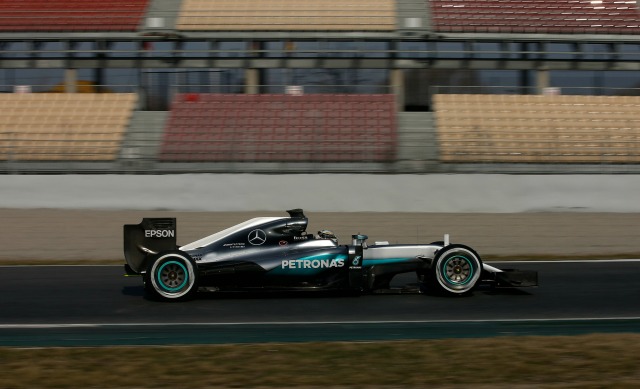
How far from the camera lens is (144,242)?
10.1 meters

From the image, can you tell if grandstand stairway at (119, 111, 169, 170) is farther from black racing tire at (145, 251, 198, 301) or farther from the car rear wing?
black racing tire at (145, 251, 198, 301)

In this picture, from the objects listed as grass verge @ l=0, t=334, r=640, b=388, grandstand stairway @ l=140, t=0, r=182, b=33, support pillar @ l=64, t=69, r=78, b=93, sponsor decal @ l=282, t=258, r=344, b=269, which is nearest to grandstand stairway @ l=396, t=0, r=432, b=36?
grandstand stairway @ l=140, t=0, r=182, b=33

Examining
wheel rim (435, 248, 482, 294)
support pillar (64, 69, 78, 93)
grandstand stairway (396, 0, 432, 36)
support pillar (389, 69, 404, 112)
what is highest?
grandstand stairway (396, 0, 432, 36)

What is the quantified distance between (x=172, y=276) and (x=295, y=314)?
172cm

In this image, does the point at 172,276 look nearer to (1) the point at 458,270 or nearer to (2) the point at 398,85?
(1) the point at 458,270

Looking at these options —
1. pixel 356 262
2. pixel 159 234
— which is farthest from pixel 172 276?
pixel 356 262

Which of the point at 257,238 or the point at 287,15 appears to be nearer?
the point at 257,238

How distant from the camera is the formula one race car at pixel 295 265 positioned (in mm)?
9656

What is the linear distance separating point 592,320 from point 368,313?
226 centimetres

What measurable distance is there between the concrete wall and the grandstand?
0.43 metres

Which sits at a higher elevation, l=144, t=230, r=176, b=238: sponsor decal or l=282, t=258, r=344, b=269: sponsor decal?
l=144, t=230, r=176, b=238: sponsor decal

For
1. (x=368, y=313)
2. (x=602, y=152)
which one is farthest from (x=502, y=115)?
(x=368, y=313)

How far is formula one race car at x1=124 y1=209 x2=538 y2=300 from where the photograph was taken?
9656 millimetres

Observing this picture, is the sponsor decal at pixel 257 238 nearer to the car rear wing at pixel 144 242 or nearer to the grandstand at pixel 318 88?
the car rear wing at pixel 144 242
